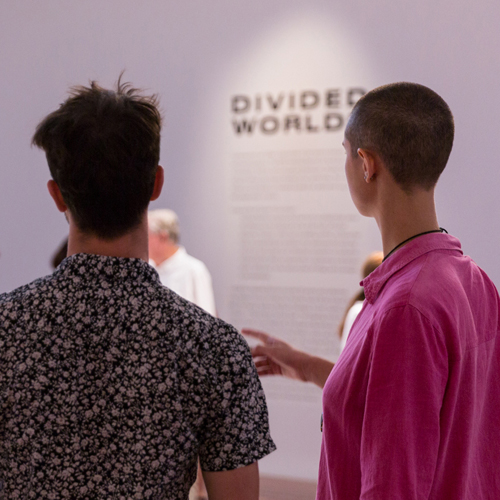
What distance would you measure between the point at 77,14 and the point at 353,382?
5404 millimetres

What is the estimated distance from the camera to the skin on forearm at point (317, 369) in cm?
171

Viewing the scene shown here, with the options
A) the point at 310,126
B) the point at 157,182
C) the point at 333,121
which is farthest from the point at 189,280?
the point at 157,182

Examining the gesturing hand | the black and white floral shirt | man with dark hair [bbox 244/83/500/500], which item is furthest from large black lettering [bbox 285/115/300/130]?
the black and white floral shirt

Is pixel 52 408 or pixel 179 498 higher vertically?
pixel 52 408

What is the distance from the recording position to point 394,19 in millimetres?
Answer: 4527

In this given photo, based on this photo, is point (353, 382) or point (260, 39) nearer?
point (353, 382)

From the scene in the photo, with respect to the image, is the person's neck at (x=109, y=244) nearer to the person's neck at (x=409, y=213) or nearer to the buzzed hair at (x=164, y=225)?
the person's neck at (x=409, y=213)

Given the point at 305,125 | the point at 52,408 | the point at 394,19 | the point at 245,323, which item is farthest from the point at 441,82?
the point at 52,408

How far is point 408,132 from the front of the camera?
121cm

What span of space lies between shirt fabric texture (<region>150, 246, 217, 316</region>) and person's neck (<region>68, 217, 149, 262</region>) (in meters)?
3.31

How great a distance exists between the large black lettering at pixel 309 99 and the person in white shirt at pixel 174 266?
1354 millimetres

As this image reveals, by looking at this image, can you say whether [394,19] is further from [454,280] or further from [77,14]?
[454,280]

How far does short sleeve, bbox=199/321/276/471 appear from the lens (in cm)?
111

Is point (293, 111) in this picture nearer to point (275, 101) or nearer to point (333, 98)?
point (275, 101)
